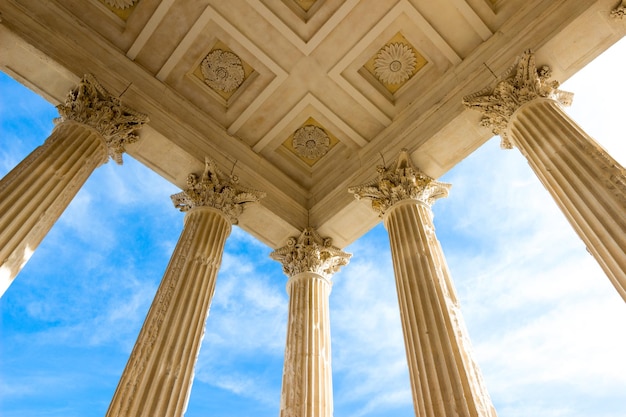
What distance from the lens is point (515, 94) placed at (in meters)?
15.0

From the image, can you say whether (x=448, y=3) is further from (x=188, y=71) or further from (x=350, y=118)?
(x=188, y=71)

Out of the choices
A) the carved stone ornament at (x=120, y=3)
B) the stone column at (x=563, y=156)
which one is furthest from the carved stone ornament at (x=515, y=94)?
the carved stone ornament at (x=120, y=3)

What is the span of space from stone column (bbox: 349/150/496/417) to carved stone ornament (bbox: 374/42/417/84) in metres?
3.88

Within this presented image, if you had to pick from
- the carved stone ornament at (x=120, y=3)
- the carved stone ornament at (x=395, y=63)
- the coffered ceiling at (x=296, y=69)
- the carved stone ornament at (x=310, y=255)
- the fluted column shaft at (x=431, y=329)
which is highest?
the carved stone ornament at (x=395, y=63)

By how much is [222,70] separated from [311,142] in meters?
5.10

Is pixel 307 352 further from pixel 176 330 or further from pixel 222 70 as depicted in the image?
pixel 222 70

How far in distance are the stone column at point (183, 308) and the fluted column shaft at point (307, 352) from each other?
12.1ft

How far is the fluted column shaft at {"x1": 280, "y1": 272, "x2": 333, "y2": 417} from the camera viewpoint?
14.9 m

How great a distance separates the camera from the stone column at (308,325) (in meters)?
15.0

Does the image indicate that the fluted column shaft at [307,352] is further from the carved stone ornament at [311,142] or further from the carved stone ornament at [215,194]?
the carved stone ornament at [311,142]

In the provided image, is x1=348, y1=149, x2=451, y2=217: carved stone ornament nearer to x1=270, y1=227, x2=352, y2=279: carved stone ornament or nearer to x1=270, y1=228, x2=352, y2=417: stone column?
x1=270, y1=227, x2=352, y2=279: carved stone ornament

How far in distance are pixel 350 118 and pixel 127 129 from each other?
9436 mm

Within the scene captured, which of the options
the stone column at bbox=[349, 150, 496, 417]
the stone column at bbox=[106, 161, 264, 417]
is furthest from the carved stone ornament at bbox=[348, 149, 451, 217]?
the stone column at bbox=[106, 161, 264, 417]

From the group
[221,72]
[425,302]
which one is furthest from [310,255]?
[221,72]
